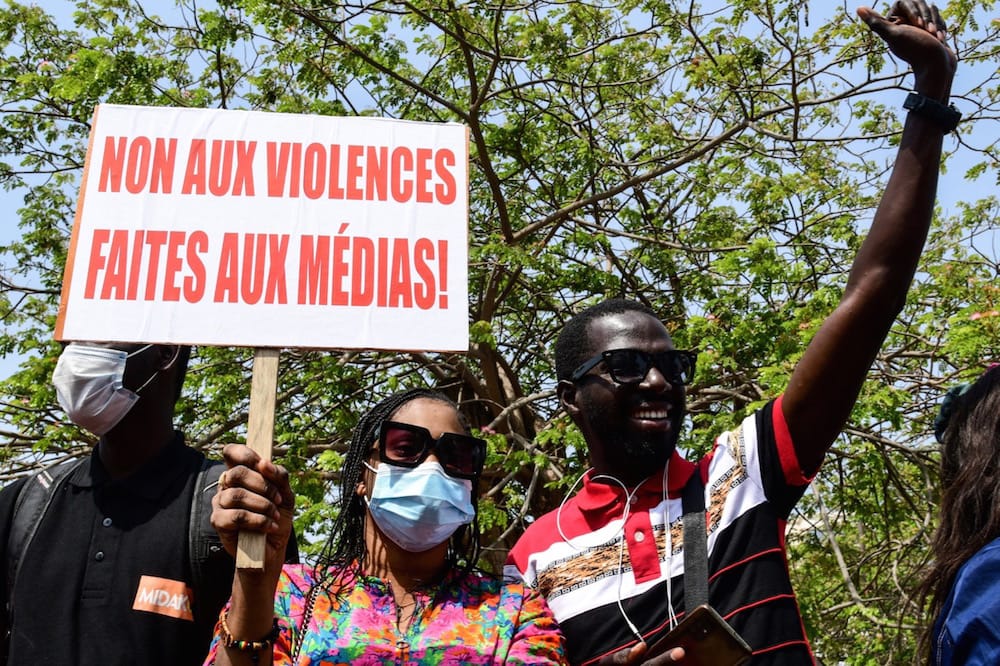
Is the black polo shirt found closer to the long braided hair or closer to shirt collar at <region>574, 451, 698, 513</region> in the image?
the long braided hair

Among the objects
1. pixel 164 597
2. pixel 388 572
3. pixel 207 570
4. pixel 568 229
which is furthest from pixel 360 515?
pixel 568 229

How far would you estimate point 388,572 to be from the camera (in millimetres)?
2412

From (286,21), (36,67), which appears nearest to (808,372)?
(286,21)

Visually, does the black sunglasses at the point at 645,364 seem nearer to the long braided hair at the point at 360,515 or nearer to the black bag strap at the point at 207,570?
the long braided hair at the point at 360,515

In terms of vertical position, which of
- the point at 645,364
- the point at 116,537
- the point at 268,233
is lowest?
the point at 116,537

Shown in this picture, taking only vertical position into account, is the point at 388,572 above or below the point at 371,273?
below

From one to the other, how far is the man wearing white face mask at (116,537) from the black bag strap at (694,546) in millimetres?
1073

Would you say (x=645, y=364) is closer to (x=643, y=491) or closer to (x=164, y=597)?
(x=643, y=491)

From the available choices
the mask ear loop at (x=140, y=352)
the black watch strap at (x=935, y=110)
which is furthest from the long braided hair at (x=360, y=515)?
the black watch strap at (x=935, y=110)

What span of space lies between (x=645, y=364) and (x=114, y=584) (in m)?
1.51

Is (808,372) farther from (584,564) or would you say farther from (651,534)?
(584,564)

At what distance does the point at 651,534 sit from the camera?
7.52 feet

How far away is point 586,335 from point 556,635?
89 centimetres

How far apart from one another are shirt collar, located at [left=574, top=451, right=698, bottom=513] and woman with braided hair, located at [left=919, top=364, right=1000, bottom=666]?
0.62m
